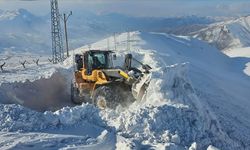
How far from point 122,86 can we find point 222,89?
12.9 meters

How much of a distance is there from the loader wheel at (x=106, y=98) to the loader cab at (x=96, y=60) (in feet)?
6.40

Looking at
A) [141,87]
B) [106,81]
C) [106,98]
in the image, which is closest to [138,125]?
[141,87]

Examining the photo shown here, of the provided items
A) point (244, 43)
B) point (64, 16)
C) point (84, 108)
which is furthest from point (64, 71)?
point (244, 43)

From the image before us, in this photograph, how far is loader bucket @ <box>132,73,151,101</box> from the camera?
15320 mm

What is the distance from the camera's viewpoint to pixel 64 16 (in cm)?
4300

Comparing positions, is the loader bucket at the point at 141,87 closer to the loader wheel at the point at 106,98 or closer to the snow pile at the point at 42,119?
the loader wheel at the point at 106,98

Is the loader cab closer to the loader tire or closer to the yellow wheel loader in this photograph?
the yellow wheel loader

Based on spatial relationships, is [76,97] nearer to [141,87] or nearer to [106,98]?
[106,98]

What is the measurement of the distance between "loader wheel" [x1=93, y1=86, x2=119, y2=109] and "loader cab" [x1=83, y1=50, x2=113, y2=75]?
1.95 metres

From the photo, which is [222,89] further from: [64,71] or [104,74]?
[104,74]

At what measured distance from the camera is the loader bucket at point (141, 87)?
50.3ft

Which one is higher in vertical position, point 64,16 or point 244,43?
point 64,16

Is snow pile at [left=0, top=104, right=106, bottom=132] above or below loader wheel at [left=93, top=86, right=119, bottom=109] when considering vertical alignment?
above

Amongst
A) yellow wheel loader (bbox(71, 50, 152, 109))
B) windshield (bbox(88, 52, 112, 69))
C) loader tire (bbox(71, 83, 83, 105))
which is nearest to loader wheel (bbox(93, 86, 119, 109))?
yellow wheel loader (bbox(71, 50, 152, 109))
